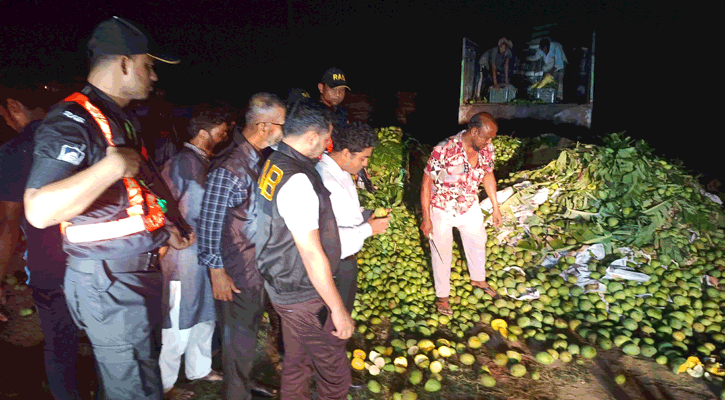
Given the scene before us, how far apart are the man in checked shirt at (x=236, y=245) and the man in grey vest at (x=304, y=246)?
363 mm

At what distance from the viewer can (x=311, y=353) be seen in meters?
2.30

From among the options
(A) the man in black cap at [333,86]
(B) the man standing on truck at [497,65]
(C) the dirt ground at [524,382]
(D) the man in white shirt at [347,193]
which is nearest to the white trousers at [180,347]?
(C) the dirt ground at [524,382]

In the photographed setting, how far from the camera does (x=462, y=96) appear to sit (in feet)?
31.1

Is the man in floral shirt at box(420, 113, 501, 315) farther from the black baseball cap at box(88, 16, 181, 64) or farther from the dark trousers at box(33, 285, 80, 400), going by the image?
the dark trousers at box(33, 285, 80, 400)

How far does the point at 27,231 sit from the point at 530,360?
13.2 feet

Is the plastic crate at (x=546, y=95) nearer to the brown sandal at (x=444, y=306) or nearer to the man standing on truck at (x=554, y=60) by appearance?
the man standing on truck at (x=554, y=60)

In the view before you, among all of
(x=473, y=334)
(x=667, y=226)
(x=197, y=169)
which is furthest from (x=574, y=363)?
(x=197, y=169)

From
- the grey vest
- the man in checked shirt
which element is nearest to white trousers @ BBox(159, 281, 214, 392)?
the man in checked shirt

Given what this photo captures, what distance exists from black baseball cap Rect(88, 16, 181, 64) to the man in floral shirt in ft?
8.78

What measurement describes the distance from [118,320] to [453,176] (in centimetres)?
294

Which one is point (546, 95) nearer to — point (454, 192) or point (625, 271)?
point (625, 271)

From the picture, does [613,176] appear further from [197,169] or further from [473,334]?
[197,169]

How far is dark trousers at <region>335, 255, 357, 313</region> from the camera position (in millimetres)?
2662

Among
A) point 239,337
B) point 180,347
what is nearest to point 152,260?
point 239,337
